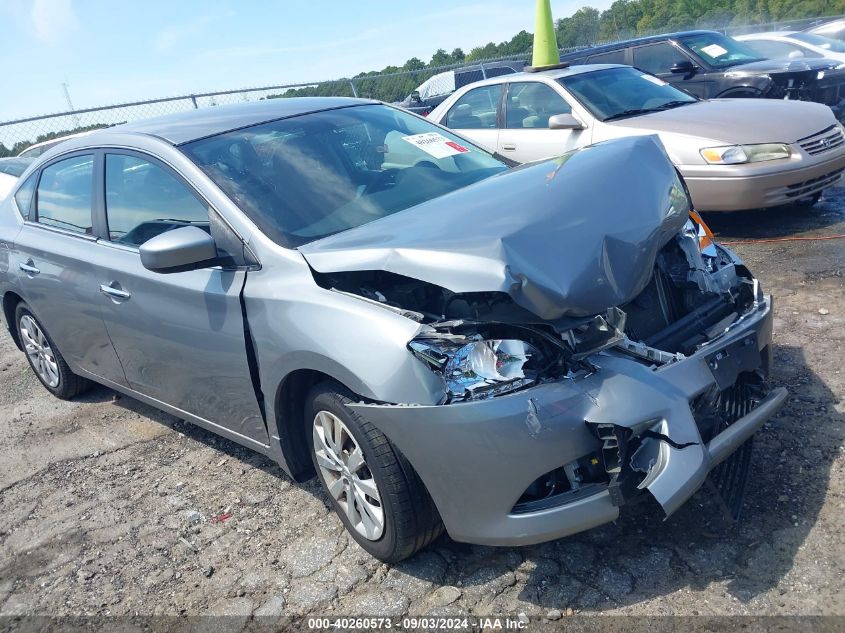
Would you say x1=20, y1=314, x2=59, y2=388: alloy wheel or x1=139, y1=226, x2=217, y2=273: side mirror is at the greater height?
x1=139, y1=226, x2=217, y2=273: side mirror

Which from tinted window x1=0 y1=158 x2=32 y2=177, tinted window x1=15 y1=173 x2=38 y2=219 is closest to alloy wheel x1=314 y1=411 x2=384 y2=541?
tinted window x1=15 y1=173 x2=38 y2=219

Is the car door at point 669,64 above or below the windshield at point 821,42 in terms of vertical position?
above

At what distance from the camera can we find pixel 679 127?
6.41m

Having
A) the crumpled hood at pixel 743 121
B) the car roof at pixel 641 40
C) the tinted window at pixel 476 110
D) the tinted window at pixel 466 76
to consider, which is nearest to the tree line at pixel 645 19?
the tinted window at pixel 466 76

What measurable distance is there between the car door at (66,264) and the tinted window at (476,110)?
4478 mm

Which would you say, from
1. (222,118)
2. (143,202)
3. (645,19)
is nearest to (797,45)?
(222,118)

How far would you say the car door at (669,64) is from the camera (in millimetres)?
9359

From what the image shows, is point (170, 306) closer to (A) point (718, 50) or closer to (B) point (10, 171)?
(B) point (10, 171)

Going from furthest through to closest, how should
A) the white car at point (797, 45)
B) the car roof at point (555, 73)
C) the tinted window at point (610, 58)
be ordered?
the white car at point (797, 45), the tinted window at point (610, 58), the car roof at point (555, 73)

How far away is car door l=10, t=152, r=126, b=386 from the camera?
4109 millimetres

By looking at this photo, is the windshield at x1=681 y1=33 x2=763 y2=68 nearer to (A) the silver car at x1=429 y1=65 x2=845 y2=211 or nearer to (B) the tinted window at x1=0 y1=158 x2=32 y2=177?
(A) the silver car at x1=429 y1=65 x2=845 y2=211

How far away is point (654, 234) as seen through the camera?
2811 millimetres

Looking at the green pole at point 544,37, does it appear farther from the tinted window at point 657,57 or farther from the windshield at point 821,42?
the windshield at point 821,42

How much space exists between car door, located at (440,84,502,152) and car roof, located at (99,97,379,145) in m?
3.56
